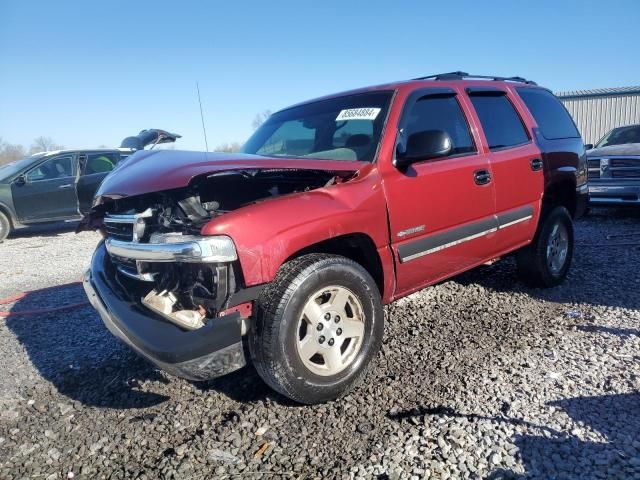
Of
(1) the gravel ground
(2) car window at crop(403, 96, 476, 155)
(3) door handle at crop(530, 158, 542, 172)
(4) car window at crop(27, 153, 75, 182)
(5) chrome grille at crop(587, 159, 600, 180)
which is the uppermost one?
(2) car window at crop(403, 96, 476, 155)

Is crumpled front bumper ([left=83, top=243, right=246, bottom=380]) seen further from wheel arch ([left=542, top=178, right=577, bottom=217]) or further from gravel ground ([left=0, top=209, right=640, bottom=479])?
wheel arch ([left=542, top=178, right=577, bottom=217])

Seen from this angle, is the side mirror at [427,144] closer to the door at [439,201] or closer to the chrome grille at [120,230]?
the door at [439,201]

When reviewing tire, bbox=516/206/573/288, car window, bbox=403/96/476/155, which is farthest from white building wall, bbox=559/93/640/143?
car window, bbox=403/96/476/155

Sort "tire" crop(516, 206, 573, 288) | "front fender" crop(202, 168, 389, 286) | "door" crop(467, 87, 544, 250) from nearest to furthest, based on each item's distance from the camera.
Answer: "front fender" crop(202, 168, 389, 286) → "door" crop(467, 87, 544, 250) → "tire" crop(516, 206, 573, 288)

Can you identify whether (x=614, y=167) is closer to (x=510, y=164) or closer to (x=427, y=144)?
(x=510, y=164)

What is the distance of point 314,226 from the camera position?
259cm

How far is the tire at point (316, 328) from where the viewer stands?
241cm

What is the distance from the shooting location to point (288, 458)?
2279mm

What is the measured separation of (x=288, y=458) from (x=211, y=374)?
0.57 metres

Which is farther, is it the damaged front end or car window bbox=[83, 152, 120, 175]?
car window bbox=[83, 152, 120, 175]

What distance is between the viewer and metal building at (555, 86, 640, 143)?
69.7ft

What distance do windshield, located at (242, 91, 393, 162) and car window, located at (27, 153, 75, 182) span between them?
23.5 ft

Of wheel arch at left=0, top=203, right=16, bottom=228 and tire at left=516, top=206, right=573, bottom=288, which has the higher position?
wheel arch at left=0, top=203, right=16, bottom=228

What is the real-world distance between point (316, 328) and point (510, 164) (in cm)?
239
